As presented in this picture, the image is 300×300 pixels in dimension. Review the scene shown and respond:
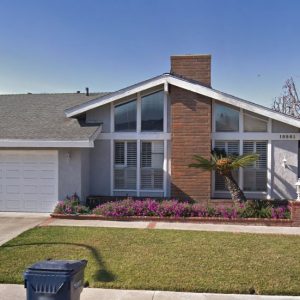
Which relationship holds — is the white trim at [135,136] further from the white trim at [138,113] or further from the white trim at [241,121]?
the white trim at [241,121]

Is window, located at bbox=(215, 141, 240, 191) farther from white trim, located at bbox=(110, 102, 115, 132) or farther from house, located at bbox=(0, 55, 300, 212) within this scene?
white trim, located at bbox=(110, 102, 115, 132)

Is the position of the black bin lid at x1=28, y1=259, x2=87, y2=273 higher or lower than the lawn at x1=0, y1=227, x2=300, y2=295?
higher

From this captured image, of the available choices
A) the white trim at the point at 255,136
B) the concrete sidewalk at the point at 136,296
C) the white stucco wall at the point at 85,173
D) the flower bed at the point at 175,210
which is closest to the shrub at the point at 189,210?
the flower bed at the point at 175,210

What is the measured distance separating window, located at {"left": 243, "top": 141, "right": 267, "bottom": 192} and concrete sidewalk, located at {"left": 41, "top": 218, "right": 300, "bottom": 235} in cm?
272

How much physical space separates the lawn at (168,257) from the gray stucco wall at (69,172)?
254 centimetres

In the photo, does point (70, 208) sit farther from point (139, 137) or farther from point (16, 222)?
point (139, 137)

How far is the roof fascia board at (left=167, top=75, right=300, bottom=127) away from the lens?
12.2m

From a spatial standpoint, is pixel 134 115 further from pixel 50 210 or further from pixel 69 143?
pixel 50 210

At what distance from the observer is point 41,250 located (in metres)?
7.69

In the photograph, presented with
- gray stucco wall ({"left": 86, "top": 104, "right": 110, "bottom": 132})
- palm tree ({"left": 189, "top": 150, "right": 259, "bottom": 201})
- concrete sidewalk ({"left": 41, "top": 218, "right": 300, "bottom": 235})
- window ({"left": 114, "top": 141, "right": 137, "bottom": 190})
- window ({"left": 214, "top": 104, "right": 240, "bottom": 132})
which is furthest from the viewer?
gray stucco wall ({"left": 86, "top": 104, "right": 110, "bottom": 132})

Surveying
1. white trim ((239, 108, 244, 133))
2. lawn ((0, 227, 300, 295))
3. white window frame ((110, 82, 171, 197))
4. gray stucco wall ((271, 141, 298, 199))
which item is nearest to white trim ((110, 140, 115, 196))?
white window frame ((110, 82, 171, 197))

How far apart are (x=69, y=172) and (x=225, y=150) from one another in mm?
5772

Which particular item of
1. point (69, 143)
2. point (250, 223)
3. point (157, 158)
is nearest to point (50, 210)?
point (69, 143)

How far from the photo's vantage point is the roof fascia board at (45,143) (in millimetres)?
11750
